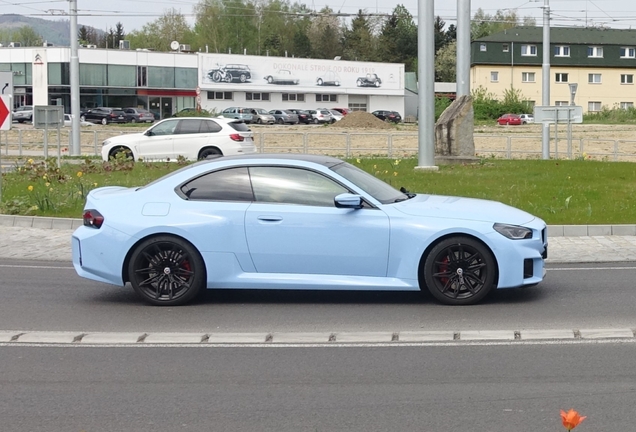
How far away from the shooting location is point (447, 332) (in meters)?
8.42

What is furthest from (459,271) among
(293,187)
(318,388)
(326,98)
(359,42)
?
(359,42)

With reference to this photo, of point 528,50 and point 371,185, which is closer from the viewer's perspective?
point 371,185

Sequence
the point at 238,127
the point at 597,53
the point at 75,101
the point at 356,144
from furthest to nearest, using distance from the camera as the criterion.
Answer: the point at 597,53 → the point at 356,144 → the point at 75,101 → the point at 238,127

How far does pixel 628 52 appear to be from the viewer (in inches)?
3893

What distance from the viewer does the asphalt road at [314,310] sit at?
8.83 m

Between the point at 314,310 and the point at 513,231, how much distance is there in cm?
205

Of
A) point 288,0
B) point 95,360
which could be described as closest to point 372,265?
point 95,360

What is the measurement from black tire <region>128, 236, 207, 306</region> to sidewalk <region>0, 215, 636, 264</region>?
151 inches

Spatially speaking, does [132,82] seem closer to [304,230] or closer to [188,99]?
[188,99]

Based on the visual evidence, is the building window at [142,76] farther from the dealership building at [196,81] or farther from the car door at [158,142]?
the car door at [158,142]

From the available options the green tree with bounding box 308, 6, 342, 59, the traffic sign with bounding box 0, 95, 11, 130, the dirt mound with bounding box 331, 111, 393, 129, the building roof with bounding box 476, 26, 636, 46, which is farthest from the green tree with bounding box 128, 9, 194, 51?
the traffic sign with bounding box 0, 95, 11, 130

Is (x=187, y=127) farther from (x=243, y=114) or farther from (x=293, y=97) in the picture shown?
(x=293, y=97)

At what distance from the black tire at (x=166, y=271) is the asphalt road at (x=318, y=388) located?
70.8 inches

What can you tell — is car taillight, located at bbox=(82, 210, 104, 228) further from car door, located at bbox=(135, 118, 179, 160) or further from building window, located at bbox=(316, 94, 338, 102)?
building window, located at bbox=(316, 94, 338, 102)
